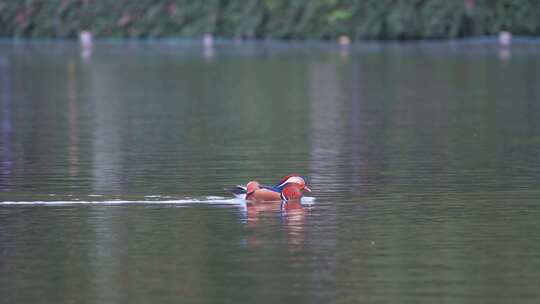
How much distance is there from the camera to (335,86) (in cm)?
3744

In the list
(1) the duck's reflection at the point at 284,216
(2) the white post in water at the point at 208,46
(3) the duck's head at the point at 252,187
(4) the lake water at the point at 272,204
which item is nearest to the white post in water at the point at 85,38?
(2) the white post in water at the point at 208,46

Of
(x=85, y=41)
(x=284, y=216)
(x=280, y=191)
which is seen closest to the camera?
(x=284, y=216)

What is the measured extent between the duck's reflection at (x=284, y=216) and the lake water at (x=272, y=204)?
25 millimetres

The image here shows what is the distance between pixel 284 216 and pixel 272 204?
28.4 inches

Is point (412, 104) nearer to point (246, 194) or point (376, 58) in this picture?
point (246, 194)

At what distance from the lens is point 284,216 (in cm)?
1418

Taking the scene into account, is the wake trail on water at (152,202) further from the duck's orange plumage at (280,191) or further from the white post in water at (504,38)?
the white post in water at (504,38)

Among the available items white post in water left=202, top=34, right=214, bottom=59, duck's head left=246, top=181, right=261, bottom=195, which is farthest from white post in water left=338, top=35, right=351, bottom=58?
duck's head left=246, top=181, right=261, bottom=195

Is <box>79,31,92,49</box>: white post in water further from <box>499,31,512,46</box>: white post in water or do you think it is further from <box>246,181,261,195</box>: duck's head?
<box>246,181,261,195</box>: duck's head

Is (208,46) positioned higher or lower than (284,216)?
lower

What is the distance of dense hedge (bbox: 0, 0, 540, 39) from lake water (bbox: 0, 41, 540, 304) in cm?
3098

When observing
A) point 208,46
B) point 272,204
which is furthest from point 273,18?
point 272,204

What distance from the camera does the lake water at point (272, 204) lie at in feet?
36.4

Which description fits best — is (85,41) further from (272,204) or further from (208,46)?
(272,204)
